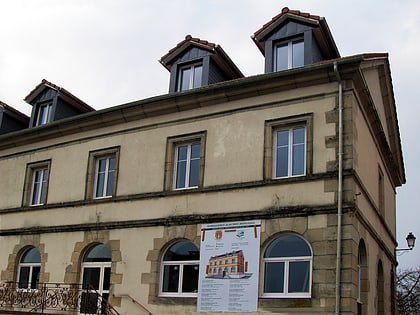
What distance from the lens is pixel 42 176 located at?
64.5 feet

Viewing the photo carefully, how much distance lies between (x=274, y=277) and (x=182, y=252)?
8.99 feet

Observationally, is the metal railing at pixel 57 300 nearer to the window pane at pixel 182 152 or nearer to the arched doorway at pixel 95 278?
the arched doorway at pixel 95 278

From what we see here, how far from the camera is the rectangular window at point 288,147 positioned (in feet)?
46.9

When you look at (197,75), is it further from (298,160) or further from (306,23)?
(298,160)

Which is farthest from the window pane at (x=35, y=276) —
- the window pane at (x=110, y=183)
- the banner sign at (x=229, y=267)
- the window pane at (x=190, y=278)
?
the banner sign at (x=229, y=267)

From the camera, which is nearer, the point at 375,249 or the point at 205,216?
the point at 205,216

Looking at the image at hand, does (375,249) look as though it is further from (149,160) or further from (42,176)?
(42,176)

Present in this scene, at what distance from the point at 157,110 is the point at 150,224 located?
10.7 feet

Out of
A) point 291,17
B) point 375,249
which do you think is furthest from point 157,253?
point 291,17

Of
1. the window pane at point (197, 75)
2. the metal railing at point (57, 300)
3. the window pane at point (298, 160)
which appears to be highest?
the window pane at point (197, 75)

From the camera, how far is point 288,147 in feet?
48.0

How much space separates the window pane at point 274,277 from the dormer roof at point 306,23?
604 centimetres

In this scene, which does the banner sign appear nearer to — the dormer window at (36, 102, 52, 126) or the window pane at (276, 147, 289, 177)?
the window pane at (276, 147, 289, 177)

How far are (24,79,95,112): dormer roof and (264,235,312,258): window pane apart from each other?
980 cm
